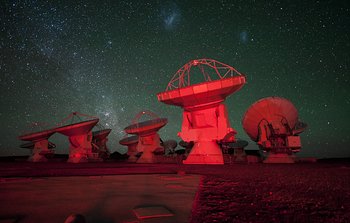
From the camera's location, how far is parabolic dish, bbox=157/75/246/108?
20.3 m

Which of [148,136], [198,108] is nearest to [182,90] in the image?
[198,108]

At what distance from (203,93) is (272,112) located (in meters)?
13.1

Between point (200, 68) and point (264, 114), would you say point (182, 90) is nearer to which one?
point (200, 68)

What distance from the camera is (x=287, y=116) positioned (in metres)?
29.3

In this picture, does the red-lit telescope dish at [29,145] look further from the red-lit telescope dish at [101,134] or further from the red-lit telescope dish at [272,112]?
the red-lit telescope dish at [272,112]

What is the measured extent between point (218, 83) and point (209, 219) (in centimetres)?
1764

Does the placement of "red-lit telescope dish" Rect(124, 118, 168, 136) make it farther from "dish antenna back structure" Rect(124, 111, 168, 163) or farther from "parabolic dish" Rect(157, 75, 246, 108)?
"parabolic dish" Rect(157, 75, 246, 108)

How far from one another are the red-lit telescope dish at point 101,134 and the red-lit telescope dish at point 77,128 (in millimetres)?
11370

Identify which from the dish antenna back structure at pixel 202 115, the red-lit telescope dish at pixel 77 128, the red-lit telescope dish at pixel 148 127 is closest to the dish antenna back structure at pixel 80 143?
the red-lit telescope dish at pixel 77 128

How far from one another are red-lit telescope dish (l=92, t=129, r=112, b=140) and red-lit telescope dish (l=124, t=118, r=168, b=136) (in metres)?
15.4

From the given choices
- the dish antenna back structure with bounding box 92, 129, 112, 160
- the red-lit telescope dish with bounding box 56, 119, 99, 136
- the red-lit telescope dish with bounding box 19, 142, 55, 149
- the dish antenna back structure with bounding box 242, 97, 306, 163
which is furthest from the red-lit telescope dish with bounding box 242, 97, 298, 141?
the red-lit telescope dish with bounding box 19, 142, 55, 149

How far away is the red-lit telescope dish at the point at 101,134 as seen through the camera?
4719 cm

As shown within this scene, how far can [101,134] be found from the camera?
158 ft

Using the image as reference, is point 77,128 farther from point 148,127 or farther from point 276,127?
point 276,127
